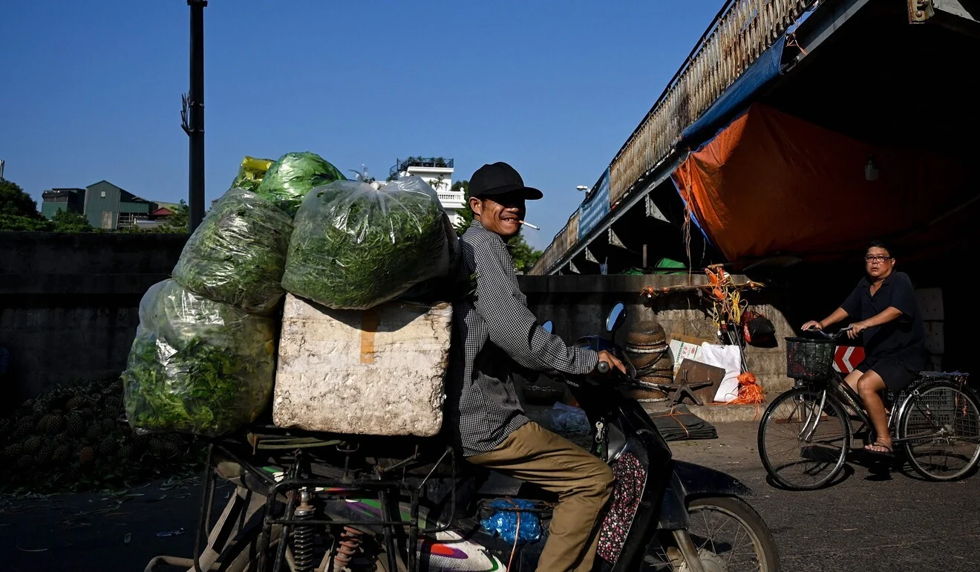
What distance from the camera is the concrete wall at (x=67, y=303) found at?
21.1ft

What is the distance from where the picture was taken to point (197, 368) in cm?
218

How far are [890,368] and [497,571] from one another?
412cm

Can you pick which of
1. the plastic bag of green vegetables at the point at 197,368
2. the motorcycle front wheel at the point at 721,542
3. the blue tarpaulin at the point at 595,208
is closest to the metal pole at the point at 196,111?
the plastic bag of green vegetables at the point at 197,368

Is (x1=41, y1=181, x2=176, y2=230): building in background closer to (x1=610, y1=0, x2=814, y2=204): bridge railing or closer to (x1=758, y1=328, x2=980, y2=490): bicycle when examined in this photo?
(x1=610, y1=0, x2=814, y2=204): bridge railing

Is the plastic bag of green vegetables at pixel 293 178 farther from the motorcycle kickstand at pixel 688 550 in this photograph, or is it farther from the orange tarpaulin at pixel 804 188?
the orange tarpaulin at pixel 804 188

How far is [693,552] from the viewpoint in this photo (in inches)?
112

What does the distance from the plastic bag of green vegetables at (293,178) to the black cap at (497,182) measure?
1.91 feet

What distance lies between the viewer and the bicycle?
5.27 metres

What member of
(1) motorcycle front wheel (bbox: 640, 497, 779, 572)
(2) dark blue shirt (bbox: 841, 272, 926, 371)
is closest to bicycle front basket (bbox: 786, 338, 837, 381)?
(2) dark blue shirt (bbox: 841, 272, 926, 371)

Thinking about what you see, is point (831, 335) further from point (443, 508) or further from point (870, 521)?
point (443, 508)

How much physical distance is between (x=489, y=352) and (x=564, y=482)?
56cm

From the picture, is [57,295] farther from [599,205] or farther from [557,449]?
[599,205]

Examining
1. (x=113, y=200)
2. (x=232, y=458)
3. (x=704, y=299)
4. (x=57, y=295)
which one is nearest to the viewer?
(x=232, y=458)

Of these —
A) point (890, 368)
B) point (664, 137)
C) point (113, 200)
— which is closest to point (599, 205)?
point (664, 137)
